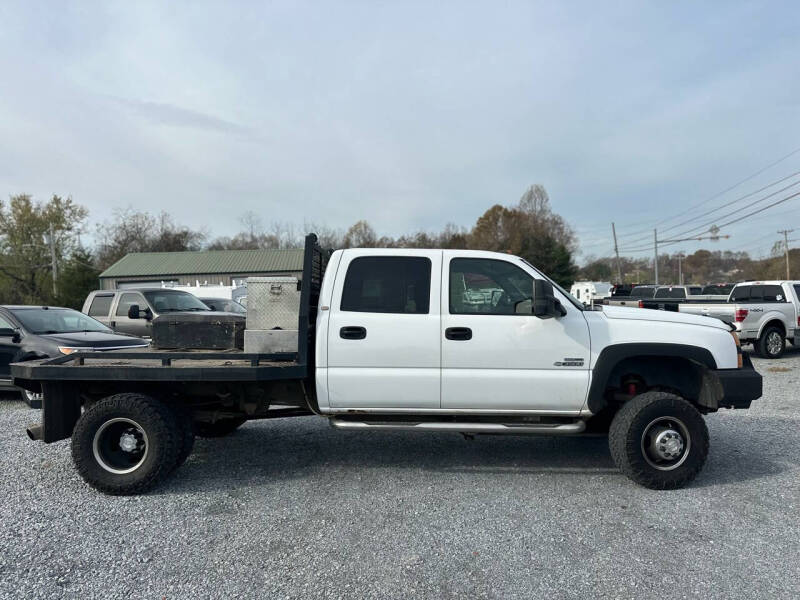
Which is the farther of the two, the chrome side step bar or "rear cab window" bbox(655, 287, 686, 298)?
"rear cab window" bbox(655, 287, 686, 298)

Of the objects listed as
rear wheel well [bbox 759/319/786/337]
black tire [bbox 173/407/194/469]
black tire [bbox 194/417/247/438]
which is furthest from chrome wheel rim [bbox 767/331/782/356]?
black tire [bbox 173/407/194/469]

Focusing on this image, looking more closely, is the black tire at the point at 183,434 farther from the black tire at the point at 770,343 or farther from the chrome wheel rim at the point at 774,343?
the chrome wheel rim at the point at 774,343

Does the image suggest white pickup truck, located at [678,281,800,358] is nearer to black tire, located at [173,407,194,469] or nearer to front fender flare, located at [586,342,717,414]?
front fender flare, located at [586,342,717,414]

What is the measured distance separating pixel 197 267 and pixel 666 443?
4653 cm

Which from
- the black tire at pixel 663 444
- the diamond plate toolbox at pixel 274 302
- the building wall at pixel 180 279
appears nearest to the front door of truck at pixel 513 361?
the black tire at pixel 663 444

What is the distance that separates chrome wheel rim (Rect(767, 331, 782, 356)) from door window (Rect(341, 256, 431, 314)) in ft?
38.1

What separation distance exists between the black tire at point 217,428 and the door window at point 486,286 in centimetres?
282

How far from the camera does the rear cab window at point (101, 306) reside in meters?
12.2

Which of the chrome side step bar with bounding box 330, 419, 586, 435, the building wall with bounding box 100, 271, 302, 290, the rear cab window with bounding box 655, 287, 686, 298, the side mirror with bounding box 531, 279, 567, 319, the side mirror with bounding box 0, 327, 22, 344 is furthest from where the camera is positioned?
the building wall with bounding box 100, 271, 302, 290

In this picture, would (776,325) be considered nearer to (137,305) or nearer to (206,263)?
(137,305)

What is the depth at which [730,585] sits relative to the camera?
3.11 metres

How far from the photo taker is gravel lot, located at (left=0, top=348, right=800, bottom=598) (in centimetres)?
316

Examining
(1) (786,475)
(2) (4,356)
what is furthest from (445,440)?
(2) (4,356)

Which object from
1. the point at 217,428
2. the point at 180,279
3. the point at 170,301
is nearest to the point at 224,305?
the point at 170,301
